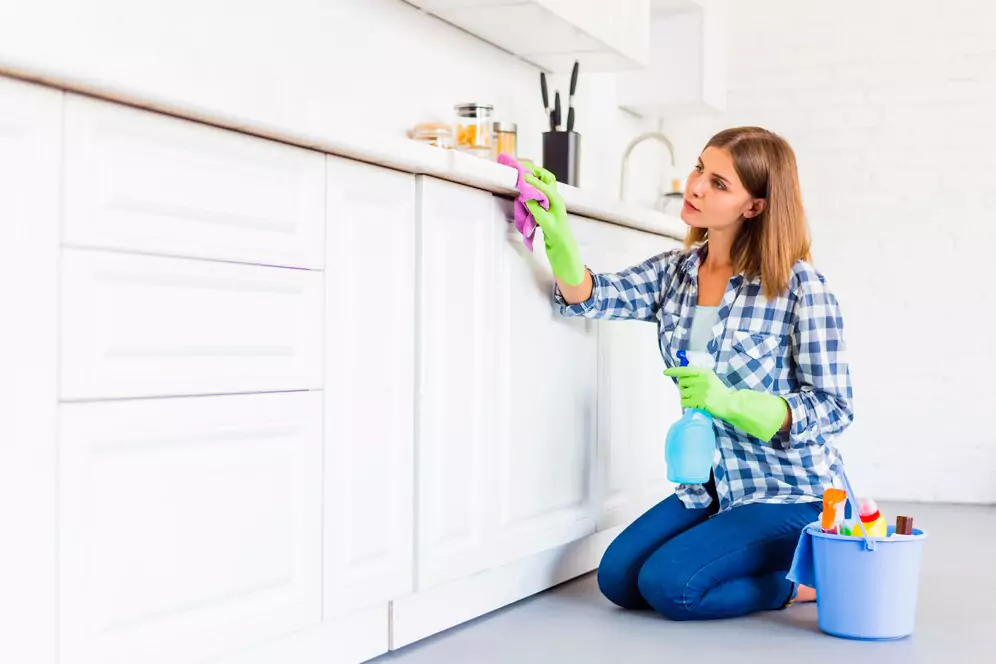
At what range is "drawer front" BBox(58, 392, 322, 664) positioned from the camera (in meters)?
1.23

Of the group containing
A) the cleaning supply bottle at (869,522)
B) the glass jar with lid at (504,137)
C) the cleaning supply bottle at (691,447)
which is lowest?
the cleaning supply bottle at (869,522)

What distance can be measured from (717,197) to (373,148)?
2.99ft

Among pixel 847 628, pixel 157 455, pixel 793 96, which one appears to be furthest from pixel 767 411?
pixel 793 96

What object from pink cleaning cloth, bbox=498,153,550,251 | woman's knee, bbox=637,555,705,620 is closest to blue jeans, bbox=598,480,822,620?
woman's knee, bbox=637,555,705,620

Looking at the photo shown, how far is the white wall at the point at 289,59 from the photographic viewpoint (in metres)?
1.35

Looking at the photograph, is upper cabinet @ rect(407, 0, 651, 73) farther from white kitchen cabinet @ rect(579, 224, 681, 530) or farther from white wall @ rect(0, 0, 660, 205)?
white kitchen cabinet @ rect(579, 224, 681, 530)

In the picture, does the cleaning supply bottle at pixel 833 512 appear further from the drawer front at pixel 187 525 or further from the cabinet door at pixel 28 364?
the cabinet door at pixel 28 364

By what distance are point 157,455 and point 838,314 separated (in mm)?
1370

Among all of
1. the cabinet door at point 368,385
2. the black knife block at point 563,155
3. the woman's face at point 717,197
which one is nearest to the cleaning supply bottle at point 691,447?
the woman's face at point 717,197

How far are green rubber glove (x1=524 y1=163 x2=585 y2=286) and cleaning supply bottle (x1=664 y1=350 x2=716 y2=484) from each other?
273 millimetres

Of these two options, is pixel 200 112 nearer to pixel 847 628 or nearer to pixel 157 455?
pixel 157 455

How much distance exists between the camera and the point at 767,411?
2.07m

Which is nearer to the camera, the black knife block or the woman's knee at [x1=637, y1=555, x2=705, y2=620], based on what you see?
the woman's knee at [x1=637, y1=555, x2=705, y2=620]

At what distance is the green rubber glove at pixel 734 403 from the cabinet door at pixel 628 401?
43 cm
